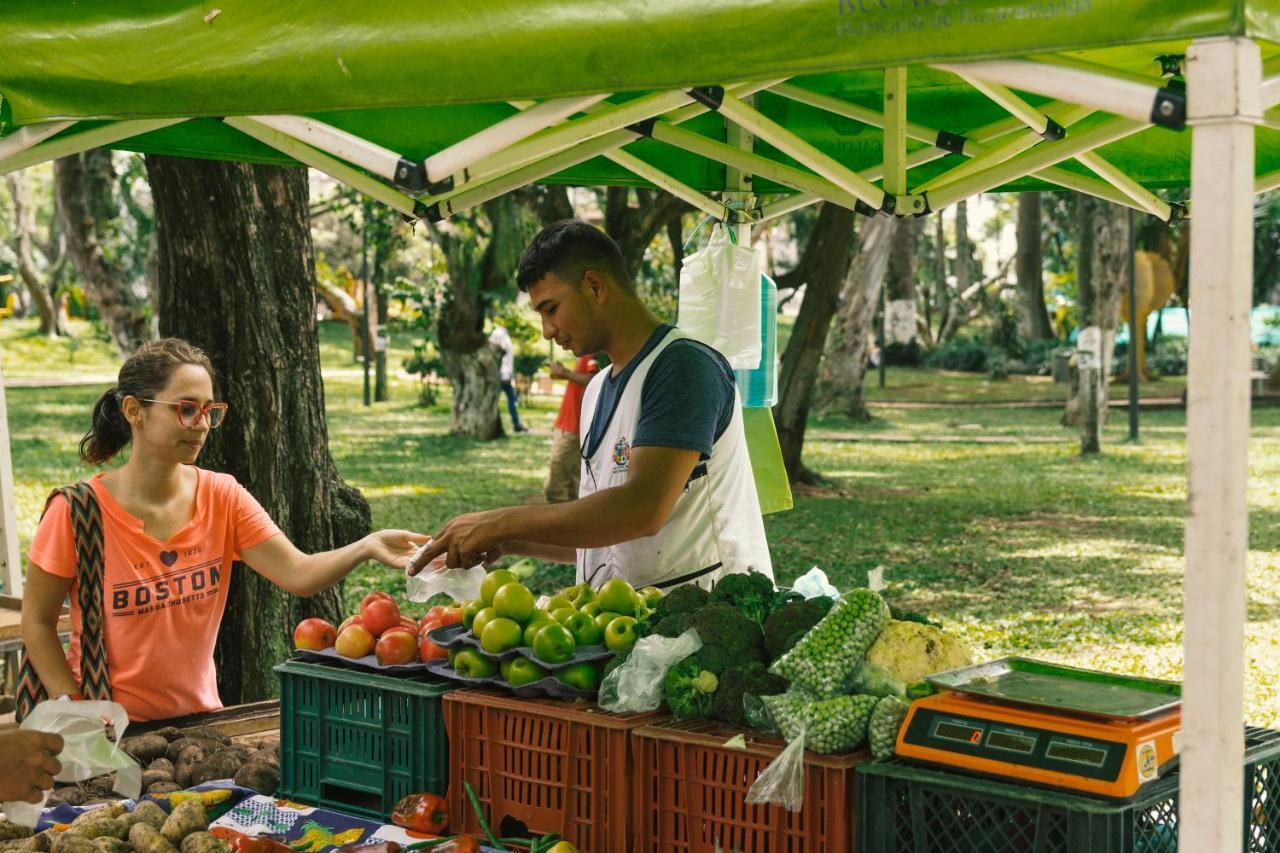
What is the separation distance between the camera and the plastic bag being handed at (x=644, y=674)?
3.11m

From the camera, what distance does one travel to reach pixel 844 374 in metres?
26.6

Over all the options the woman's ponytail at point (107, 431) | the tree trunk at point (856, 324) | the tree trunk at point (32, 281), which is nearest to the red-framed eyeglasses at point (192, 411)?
the woman's ponytail at point (107, 431)

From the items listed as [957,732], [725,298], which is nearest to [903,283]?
[725,298]

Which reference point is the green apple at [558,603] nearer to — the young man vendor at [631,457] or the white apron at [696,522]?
the young man vendor at [631,457]

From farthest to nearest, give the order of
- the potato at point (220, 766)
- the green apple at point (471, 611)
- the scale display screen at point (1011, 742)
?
the potato at point (220, 766)
the green apple at point (471, 611)
the scale display screen at point (1011, 742)

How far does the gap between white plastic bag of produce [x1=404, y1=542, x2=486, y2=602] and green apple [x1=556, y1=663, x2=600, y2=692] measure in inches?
24.5

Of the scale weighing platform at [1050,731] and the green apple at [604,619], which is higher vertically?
the green apple at [604,619]

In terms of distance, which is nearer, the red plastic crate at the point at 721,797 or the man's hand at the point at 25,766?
the red plastic crate at the point at 721,797

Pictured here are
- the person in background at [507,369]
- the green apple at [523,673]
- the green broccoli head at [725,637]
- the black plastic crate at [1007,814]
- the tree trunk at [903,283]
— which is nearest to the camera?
the black plastic crate at [1007,814]

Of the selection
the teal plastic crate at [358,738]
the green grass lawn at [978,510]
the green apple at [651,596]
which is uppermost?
the green apple at [651,596]

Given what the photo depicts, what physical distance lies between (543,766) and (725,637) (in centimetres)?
49

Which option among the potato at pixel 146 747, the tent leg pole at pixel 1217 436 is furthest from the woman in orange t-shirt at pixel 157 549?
the tent leg pole at pixel 1217 436

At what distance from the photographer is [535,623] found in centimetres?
337

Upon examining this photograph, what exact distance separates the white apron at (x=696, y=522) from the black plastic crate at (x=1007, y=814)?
1.38 metres
